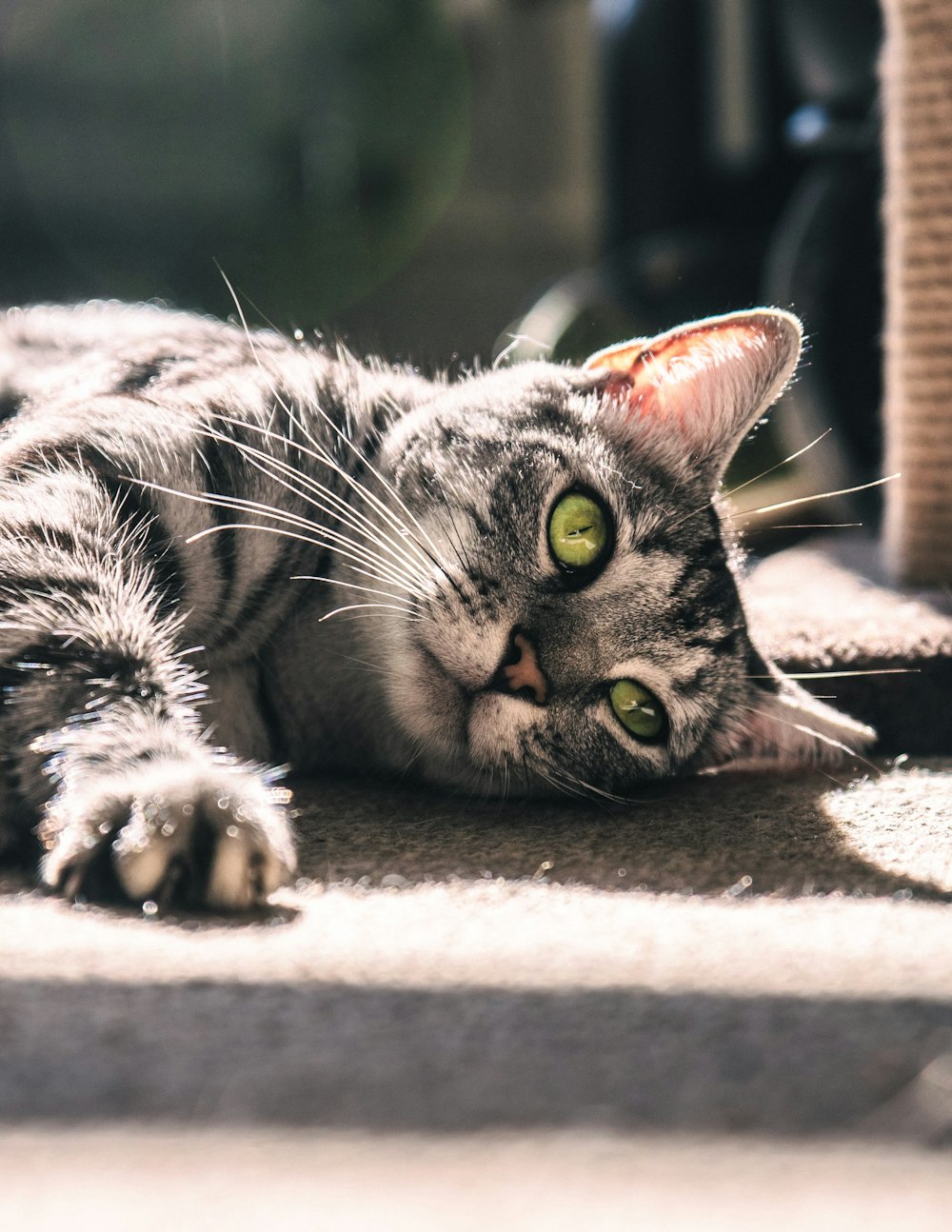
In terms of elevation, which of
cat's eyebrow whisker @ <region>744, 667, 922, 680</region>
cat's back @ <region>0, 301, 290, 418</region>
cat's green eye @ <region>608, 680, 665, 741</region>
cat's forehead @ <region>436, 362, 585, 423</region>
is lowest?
cat's green eye @ <region>608, 680, 665, 741</region>

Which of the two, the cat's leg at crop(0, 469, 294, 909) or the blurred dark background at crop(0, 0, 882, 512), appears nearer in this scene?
the cat's leg at crop(0, 469, 294, 909)

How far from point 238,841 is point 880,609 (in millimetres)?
963

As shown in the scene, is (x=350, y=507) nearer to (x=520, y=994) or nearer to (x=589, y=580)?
(x=589, y=580)

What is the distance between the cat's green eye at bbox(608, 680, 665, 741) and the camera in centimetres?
106

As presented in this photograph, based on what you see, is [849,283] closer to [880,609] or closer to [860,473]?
[860,473]

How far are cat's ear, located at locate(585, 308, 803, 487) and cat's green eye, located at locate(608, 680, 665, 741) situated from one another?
0.24 meters

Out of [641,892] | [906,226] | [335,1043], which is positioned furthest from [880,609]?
[335,1043]

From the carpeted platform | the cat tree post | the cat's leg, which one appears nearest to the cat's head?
the carpeted platform

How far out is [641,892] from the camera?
0.82 m

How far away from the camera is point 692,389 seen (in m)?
1.18

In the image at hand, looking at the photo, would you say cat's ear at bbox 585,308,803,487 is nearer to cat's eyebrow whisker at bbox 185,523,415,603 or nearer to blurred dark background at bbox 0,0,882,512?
cat's eyebrow whisker at bbox 185,523,415,603

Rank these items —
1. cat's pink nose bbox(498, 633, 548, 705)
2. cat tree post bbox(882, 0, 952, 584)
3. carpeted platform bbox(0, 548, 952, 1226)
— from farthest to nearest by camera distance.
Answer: cat tree post bbox(882, 0, 952, 584) → cat's pink nose bbox(498, 633, 548, 705) → carpeted platform bbox(0, 548, 952, 1226)

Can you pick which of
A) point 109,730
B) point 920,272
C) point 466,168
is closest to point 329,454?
point 109,730

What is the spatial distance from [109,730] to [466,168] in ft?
11.4
